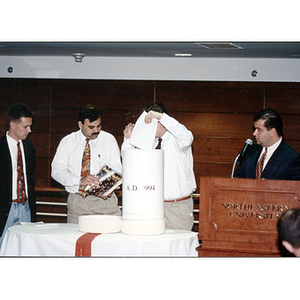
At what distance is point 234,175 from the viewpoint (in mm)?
4207

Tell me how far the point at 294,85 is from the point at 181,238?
171 cm

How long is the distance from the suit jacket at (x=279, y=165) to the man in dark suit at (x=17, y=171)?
5.82ft

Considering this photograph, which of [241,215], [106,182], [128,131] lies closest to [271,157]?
[241,215]

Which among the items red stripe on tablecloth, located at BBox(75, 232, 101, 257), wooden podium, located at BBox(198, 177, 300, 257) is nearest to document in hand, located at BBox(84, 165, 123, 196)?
red stripe on tablecloth, located at BBox(75, 232, 101, 257)

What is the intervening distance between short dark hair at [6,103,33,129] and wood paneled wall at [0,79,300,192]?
0.12 feet

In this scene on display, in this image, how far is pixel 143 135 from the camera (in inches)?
142

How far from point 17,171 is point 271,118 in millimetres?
2155

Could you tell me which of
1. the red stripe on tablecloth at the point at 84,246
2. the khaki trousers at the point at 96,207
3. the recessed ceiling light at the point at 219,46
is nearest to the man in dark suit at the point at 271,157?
the recessed ceiling light at the point at 219,46

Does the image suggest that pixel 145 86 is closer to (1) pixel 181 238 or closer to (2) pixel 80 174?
(2) pixel 80 174

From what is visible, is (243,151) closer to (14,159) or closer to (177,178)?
A: (177,178)

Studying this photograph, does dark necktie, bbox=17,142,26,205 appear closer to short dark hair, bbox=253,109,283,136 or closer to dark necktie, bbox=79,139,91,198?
dark necktie, bbox=79,139,91,198

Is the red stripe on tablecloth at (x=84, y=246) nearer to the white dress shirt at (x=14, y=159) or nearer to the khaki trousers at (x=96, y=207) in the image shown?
the khaki trousers at (x=96, y=207)

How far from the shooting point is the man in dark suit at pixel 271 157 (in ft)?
12.8

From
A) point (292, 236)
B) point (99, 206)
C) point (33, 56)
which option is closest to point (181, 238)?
point (292, 236)
